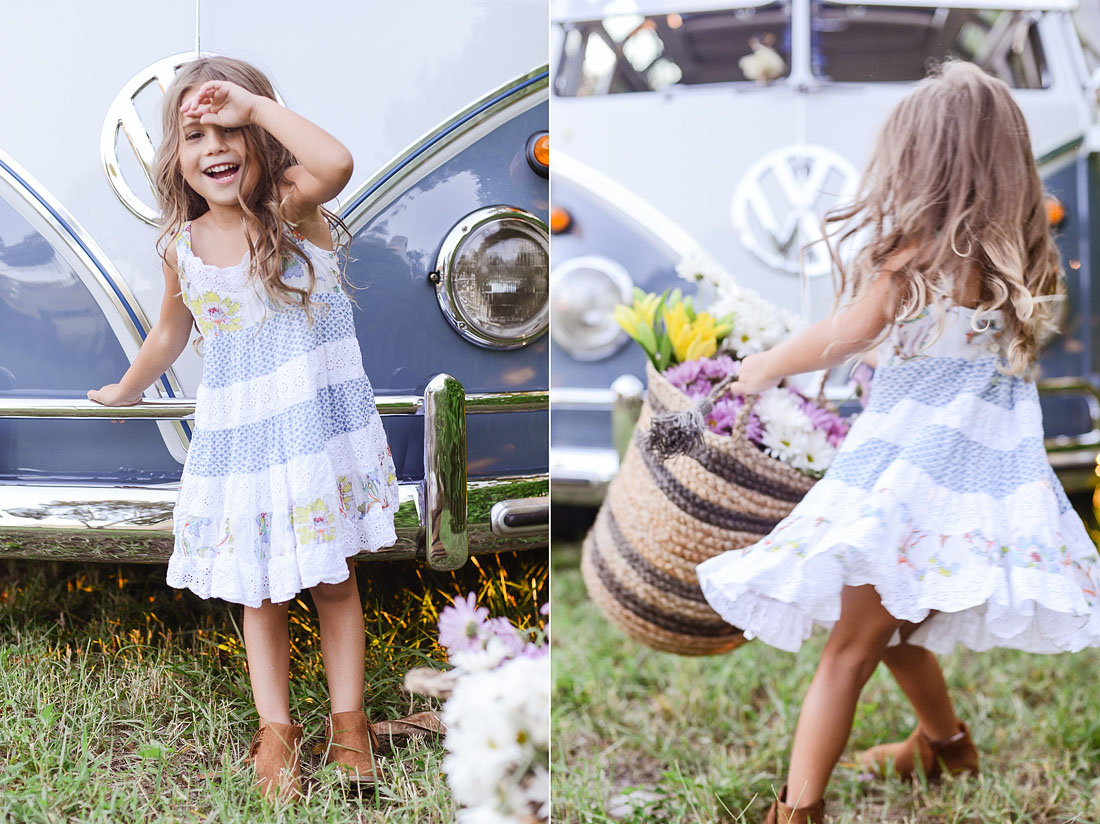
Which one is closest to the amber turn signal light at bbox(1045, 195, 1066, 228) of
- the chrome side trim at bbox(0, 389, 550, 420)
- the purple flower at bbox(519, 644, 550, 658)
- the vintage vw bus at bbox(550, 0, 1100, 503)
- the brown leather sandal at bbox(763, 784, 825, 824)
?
the vintage vw bus at bbox(550, 0, 1100, 503)

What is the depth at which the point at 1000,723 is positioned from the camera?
6.42 feet

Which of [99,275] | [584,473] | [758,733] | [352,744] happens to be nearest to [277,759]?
[352,744]

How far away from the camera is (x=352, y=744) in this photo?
3.94 ft

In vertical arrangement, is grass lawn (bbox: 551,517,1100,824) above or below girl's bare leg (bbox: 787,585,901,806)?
below

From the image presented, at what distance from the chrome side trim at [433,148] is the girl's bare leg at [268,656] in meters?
0.53

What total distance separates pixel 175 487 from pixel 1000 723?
1.76 meters

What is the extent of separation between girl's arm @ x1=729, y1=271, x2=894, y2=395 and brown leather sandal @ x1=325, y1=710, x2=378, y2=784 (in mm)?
816

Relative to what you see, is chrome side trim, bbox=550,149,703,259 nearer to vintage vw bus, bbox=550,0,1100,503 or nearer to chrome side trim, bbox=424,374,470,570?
vintage vw bus, bbox=550,0,1100,503

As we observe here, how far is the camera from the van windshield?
2.33 metres

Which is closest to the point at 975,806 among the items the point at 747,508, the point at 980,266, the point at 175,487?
the point at 747,508

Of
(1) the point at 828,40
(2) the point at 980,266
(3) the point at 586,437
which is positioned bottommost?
(3) the point at 586,437

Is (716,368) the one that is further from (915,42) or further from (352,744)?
(915,42)

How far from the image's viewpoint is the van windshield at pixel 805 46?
2.33 metres

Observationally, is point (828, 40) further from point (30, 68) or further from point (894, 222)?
point (30, 68)
